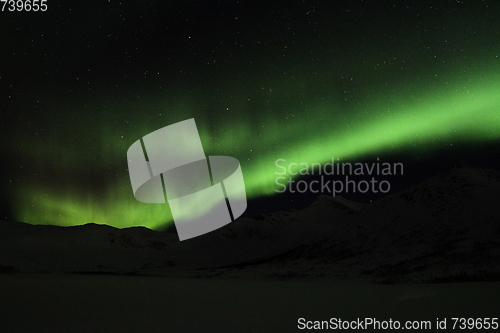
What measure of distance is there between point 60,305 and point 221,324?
8606 mm

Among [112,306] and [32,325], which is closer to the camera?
[32,325]

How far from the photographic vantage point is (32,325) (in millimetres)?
13109

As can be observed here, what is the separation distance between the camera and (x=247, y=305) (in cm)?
1773

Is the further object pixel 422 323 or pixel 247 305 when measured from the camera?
pixel 247 305

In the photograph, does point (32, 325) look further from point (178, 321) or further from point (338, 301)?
point (338, 301)

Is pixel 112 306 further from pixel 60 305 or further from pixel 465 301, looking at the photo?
pixel 465 301

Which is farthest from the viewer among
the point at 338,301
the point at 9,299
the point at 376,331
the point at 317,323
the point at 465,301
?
the point at 9,299

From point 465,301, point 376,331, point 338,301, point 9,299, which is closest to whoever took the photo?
point 376,331

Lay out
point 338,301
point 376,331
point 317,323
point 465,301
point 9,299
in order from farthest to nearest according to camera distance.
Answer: point 9,299 < point 338,301 < point 465,301 < point 317,323 < point 376,331

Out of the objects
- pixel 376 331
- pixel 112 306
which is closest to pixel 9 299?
pixel 112 306

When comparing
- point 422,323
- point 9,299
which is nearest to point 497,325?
point 422,323

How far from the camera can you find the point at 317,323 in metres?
13.0

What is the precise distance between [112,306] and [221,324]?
21.8ft

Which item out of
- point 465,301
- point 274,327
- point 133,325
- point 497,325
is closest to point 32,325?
point 133,325
